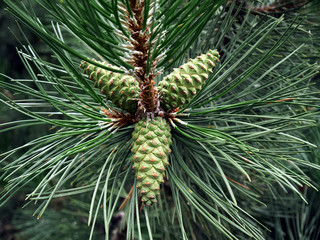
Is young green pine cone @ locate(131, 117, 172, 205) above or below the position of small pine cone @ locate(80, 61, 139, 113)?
below

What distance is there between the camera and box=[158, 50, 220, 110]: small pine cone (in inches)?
19.0

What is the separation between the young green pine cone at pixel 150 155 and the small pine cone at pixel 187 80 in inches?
2.1

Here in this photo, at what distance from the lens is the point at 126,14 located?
0.44 metres

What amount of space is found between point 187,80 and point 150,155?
5.6 inches

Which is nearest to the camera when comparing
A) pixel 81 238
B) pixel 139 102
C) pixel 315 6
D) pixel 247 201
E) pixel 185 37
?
pixel 185 37

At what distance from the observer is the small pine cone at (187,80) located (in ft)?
1.58

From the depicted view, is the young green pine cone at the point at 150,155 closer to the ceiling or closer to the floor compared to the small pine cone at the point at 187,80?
closer to the floor

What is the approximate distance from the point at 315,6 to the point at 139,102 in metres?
0.61

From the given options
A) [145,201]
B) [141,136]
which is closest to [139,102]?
[141,136]

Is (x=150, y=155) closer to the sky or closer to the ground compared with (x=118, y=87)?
closer to the ground

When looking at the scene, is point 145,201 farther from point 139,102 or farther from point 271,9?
point 271,9

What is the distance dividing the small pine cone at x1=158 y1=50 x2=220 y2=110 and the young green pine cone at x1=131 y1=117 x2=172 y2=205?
5 centimetres

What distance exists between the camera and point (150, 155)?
449mm

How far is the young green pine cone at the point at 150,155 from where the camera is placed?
439 millimetres
